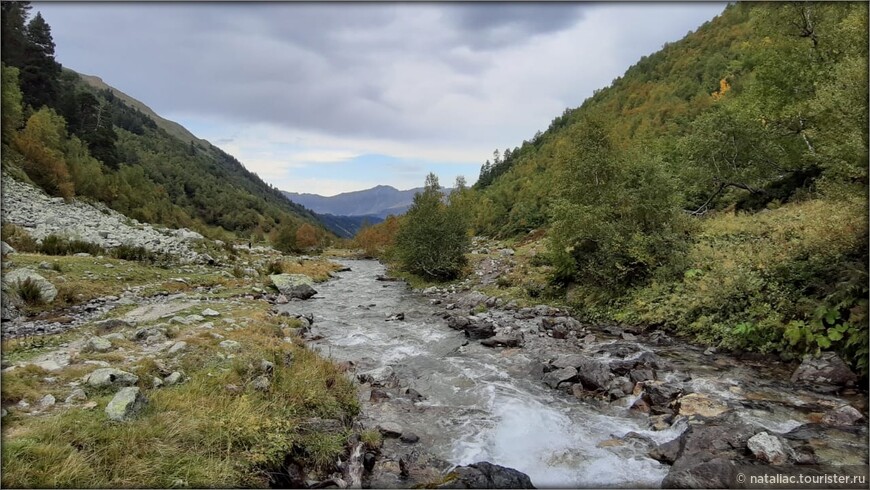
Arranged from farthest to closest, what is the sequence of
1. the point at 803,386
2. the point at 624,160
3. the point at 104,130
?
the point at 104,130, the point at 624,160, the point at 803,386

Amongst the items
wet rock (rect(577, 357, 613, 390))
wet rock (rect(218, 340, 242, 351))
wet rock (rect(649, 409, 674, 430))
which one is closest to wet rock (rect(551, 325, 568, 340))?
wet rock (rect(577, 357, 613, 390))

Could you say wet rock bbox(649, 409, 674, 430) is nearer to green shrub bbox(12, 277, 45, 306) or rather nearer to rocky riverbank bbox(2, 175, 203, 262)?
green shrub bbox(12, 277, 45, 306)

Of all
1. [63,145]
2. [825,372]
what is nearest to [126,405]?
[825,372]

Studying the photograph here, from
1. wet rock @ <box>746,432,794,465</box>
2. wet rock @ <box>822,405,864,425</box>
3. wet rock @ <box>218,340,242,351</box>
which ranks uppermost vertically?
wet rock @ <box>218,340,242,351</box>

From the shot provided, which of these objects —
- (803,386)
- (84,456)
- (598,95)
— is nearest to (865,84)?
(803,386)

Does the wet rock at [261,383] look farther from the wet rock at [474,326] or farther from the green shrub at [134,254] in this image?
the green shrub at [134,254]

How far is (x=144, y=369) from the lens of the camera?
7.71 metres

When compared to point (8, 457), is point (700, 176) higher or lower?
higher

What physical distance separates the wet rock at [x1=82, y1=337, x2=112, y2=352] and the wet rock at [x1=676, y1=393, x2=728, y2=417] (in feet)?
40.6

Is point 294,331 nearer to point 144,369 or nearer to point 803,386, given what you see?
point 144,369

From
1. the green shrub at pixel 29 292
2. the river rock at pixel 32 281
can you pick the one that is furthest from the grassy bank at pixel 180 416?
the river rock at pixel 32 281

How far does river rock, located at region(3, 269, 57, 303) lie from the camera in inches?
506

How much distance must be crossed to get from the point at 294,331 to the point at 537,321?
985cm

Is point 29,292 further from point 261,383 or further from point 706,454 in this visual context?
point 706,454
